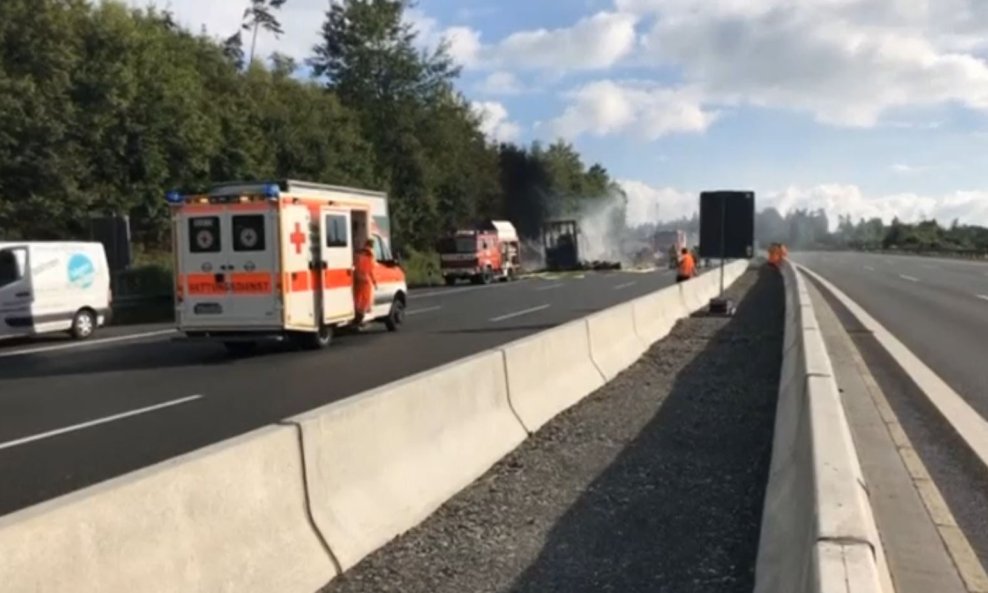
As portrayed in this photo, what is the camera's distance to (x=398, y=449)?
7.02m

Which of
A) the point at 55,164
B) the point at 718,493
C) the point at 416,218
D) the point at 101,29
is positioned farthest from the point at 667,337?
the point at 416,218

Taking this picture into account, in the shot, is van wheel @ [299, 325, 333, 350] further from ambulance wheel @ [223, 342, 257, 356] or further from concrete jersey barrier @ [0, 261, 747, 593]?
concrete jersey barrier @ [0, 261, 747, 593]

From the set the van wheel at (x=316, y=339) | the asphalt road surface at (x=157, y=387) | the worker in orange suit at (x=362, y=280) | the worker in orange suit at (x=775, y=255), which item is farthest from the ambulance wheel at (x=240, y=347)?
the worker in orange suit at (x=775, y=255)

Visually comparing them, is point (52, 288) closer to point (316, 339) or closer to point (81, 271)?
point (81, 271)

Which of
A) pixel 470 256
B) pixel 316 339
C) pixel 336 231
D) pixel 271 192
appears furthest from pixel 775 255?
pixel 271 192

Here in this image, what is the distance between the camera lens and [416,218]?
63781mm

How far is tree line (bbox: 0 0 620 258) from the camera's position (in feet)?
107

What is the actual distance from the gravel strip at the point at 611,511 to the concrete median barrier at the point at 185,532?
0.53 m

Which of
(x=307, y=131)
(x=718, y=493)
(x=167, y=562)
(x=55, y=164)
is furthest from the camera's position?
(x=307, y=131)

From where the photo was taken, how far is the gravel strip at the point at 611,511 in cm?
593

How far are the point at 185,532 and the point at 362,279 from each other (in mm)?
16440

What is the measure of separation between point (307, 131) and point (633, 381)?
39274 millimetres

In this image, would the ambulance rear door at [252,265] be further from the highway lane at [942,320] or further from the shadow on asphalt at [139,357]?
the highway lane at [942,320]

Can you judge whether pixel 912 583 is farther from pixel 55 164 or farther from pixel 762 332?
pixel 55 164
